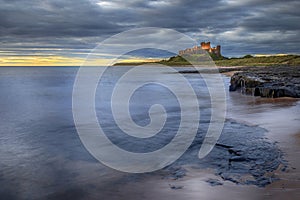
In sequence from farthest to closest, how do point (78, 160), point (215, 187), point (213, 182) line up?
point (78, 160) < point (213, 182) < point (215, 187)

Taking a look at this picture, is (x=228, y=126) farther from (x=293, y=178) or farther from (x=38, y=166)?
(x=38, y=166)

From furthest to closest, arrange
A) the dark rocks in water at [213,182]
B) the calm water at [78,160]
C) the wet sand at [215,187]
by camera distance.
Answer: the calm water at [78,160]
the dark rocks in water at [213,182]
the wet sand at [215,187]

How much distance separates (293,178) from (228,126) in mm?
4692

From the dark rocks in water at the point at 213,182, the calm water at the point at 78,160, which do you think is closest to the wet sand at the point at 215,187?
the dark rocks in water at the point at 213,182

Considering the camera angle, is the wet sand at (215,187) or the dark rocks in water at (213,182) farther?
the dark rocks in water at (213,182)

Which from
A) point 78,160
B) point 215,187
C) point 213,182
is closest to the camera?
point 215,187

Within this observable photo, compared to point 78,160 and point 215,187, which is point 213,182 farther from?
point 78,160

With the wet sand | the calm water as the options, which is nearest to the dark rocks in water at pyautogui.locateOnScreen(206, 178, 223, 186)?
the wet sand

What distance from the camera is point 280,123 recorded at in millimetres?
9430

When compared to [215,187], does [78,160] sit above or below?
below

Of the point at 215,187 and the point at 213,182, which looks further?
the point at 213,182

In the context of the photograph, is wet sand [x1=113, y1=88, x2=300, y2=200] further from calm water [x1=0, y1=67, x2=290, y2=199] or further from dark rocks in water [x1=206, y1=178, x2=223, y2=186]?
calm water [x1=0, y1=67, x2=290, y2=199]

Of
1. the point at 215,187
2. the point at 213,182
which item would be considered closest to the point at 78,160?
the point at 213,182

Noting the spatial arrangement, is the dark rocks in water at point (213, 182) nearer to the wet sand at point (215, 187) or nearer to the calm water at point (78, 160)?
the wet sand at point (215, 187)
